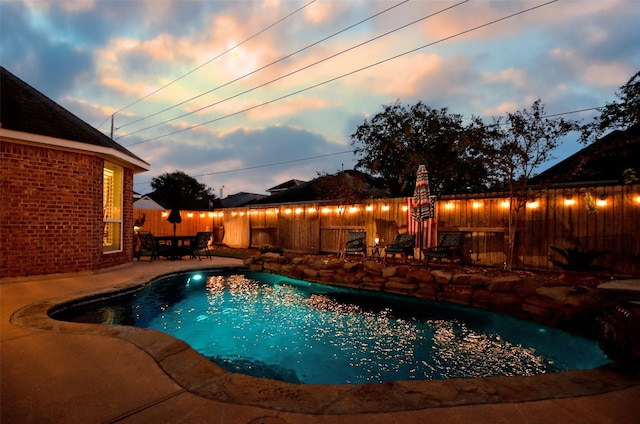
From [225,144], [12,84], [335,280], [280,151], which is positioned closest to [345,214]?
[335,280]

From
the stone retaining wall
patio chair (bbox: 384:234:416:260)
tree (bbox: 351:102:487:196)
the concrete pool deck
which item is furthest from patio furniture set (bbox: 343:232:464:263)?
the concrete pool deck

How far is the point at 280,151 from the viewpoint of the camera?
54.0 m

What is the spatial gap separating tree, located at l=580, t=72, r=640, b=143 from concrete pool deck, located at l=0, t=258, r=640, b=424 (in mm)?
10026

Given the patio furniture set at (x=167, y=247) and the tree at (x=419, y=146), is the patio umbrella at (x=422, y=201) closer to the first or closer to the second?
the tree at (x=419, y=146)

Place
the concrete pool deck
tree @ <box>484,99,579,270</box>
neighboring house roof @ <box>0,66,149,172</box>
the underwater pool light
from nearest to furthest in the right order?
1. the concrete pool deck
2. neighboring house roof @ <box>0,66,149,172</box>
3. tree @ <box>484,99,579,270</box>
4. the underwater pool light

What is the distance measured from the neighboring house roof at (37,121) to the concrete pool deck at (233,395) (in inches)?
192

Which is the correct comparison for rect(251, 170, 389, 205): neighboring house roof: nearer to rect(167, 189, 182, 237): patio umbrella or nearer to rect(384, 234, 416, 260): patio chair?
rect(384, 234, 416, 260): patio chair

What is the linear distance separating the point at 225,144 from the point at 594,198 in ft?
147

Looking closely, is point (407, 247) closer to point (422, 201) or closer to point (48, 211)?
point (422, 201)

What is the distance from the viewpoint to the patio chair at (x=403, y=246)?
8.45 meters

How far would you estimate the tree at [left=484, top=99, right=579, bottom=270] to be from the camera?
23.4ft

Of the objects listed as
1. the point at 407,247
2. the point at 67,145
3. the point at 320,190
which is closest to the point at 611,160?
the point at 407,247

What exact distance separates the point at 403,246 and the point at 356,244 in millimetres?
1691

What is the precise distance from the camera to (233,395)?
1862 mm
